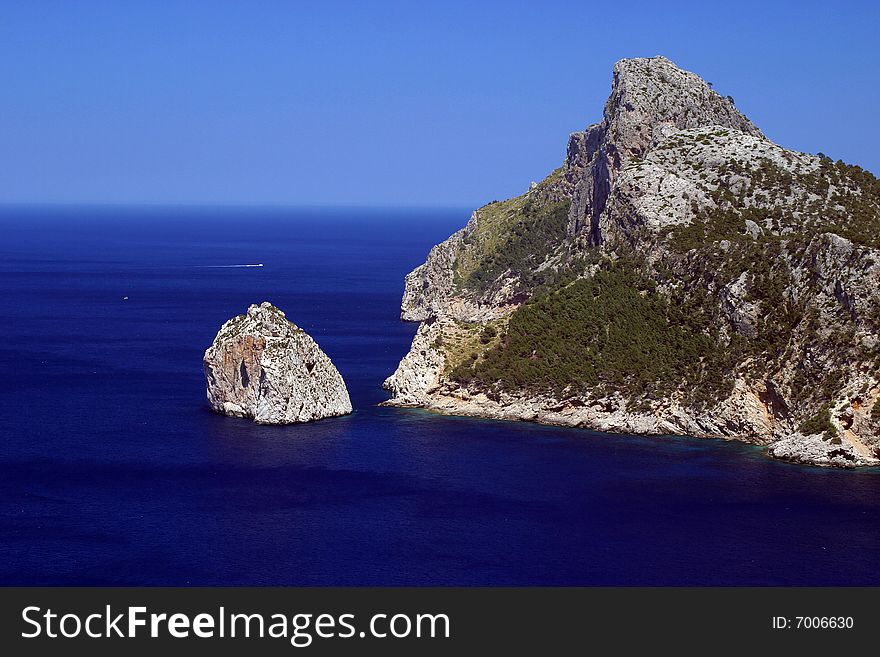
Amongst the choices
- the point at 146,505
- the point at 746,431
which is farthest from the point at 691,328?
the point at 146,505

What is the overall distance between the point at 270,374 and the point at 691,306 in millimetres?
35500

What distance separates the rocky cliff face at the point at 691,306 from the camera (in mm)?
101125

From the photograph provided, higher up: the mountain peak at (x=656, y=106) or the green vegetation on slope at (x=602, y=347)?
the mountain peak at (x=656, y=106)

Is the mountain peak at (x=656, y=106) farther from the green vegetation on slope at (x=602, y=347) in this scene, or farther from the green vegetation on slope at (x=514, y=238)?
the green vegetation on slope at (x=514, y=238)

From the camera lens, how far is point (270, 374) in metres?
106

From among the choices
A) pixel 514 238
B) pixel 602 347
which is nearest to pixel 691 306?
pixel 602 347

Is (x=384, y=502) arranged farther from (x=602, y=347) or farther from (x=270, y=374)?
(x=602, y=347)

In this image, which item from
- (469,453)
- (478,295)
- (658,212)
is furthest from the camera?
(478,295)

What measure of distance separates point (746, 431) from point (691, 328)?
38.0ft

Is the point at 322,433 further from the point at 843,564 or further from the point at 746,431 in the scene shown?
the point at 843,564

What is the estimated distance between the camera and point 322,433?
4094 inches

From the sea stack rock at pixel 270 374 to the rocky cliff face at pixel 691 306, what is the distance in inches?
341

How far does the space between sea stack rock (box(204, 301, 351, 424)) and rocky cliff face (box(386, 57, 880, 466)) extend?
8.66m

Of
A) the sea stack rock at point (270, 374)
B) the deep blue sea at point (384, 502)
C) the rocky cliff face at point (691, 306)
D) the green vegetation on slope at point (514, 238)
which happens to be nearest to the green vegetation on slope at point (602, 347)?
the rocky cliff face at point (691, 306)
